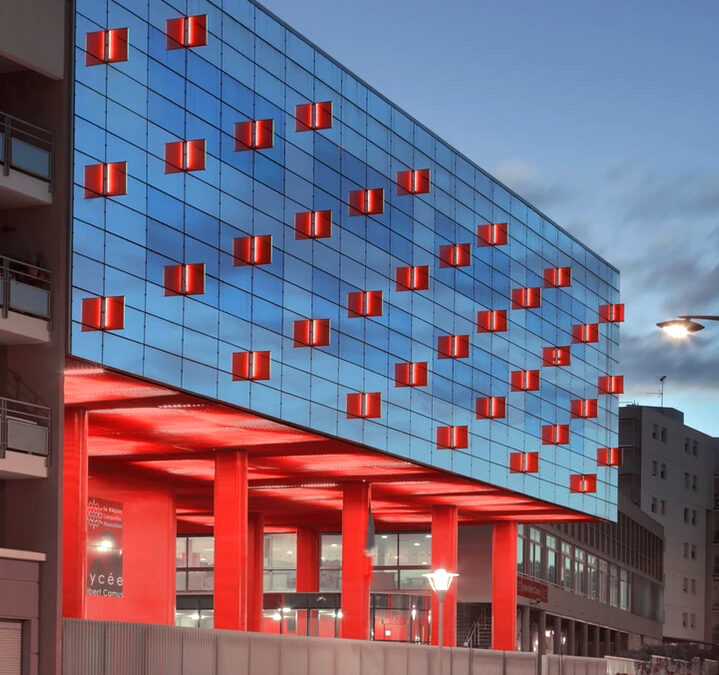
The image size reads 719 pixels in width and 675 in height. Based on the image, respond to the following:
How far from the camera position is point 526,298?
239 feet

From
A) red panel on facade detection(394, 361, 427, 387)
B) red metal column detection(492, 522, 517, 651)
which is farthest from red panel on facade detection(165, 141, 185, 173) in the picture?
red metal column detection(492, 522, 517, 651)

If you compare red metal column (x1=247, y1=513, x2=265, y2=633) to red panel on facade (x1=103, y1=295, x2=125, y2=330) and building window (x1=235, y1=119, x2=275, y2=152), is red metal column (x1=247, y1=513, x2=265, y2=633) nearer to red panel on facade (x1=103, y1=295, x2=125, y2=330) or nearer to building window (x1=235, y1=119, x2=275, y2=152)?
building window (x1=235, y1=119, x2=275, y2=152)

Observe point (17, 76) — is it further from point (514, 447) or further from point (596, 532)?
point (596, 532)

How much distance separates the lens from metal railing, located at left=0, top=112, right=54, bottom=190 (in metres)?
40.9

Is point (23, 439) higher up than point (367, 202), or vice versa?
point (367, 202)

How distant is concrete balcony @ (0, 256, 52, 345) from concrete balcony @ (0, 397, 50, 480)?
5.91 ft

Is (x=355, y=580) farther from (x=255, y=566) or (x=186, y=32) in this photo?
(x=186, y=32)

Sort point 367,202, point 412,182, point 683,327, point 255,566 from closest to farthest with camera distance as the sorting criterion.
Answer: point 683,327
point 367,202
point 412,182
point 255,566

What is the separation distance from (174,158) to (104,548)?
19466 millimetres

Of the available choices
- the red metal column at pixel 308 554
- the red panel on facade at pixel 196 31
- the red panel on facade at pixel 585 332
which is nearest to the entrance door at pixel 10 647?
the red panel on facade at pixel 196 31

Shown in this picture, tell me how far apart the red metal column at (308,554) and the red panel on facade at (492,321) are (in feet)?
80.2

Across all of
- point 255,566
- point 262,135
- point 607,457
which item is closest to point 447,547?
point 607,457

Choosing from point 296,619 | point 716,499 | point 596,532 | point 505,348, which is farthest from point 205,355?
point 716,499

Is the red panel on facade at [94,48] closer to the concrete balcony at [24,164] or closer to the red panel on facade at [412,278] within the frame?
the concrete balcony at [24,164]
